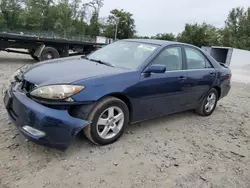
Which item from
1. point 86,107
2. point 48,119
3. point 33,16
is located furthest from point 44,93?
point 33,16

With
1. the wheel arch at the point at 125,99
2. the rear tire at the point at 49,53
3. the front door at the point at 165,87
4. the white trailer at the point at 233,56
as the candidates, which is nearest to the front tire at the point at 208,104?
the front door at the point at 165,87

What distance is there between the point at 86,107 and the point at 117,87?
1.66ft

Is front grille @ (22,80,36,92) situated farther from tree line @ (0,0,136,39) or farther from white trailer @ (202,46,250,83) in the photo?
tree line @ (0,0,136,39)

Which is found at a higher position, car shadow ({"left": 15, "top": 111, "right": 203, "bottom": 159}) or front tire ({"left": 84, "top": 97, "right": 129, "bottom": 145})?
front tire ({"left": 84, "top": 97, "right": 129, "bottom": 145})

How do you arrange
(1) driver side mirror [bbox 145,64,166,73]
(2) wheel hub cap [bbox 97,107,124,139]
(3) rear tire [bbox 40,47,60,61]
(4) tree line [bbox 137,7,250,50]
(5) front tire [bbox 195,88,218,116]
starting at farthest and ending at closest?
(4) tree line [bbox 137,7,250,50]
(3) rear tire [bbox 40,47,60,61]
(5) front tire [bbox 195,88,218,116]
(1) driver side mirror [bbox 145,64,166,73]
(2) wheel hub cap [bbox 97,107,124,139]

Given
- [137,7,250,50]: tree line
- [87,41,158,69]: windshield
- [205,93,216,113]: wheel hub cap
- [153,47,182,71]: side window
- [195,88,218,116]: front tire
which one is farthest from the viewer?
[137,7,250,50]: tree line

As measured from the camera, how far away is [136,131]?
3.93 meters

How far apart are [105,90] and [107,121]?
437 millimetres

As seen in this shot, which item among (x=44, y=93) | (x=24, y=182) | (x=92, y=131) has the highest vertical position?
(x=44, y=93)

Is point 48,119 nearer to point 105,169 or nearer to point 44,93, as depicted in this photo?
point 44,93

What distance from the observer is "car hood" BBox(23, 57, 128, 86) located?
2949mm

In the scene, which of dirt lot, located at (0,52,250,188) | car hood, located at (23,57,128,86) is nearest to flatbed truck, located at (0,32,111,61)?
dirt lot, located at (0,52,250,188)

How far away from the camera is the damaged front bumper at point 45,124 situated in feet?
8.81

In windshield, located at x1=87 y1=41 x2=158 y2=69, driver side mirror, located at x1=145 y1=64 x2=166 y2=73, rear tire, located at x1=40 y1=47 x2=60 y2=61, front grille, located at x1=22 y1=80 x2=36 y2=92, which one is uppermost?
windshield, located at x1=87 y1=41 x2=158 y2=69
